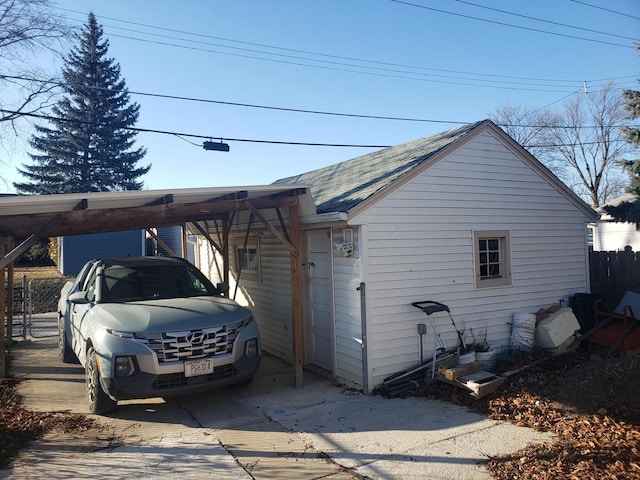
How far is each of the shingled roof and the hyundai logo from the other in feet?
8.21

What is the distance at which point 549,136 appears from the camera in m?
34.8

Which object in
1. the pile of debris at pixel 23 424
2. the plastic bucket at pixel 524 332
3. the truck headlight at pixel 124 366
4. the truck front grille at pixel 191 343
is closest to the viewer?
the pile of debris at pixel 23 424

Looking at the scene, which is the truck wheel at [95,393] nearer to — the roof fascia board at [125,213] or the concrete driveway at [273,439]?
the concrete driveway at [273,439]

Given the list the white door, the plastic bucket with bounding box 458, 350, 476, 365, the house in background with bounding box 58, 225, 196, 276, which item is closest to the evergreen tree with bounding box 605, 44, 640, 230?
the plastic bucket with bounding box 458, 350, 476, 365

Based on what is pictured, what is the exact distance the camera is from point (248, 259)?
33.9 feet

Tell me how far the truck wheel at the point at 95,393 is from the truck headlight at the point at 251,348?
172 centimetres

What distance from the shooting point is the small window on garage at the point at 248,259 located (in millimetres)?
9771

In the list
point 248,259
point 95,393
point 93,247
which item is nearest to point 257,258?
point 248,259

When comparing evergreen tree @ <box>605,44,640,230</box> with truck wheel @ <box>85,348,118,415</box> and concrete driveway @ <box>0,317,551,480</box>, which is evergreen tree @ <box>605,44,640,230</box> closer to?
concrete driveway @ <box>0,317,551,480</box>

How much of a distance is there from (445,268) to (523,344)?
2.01m

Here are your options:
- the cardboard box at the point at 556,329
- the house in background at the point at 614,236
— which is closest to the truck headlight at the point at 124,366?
the cardboard box at the point at 556,329

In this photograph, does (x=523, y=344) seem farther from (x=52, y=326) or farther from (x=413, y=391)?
(x=52, y=326)

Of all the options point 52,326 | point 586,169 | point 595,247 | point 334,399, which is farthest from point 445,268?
point 586,169

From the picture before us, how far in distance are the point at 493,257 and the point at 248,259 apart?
17.0 feet
